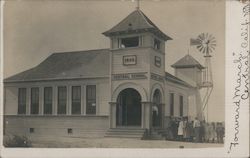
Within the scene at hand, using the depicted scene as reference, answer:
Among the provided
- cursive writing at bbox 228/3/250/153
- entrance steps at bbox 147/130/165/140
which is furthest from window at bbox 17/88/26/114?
cursive writing at bbox 228/3/250/153

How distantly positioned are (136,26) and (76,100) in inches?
22.2

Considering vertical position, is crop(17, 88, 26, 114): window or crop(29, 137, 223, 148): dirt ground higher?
crop(17, 88, 26, 114): window

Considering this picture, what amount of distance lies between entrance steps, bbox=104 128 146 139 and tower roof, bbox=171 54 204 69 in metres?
0.43

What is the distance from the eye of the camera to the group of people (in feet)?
10.6

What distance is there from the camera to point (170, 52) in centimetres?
325

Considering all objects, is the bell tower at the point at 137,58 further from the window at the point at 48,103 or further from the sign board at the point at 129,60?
the window at the point at 48,103

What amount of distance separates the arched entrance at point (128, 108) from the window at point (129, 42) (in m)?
0.26

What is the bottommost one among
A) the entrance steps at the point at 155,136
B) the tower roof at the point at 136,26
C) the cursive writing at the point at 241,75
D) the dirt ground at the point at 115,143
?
the dirt ground at the point at 115,143

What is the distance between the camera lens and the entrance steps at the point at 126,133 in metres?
3.22

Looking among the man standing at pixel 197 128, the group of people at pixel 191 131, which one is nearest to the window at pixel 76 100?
the group of people at pixel 191 131

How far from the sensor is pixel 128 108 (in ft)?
10.7

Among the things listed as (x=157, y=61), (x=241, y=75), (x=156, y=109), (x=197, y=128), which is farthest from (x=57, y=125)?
(x=241, y=75)

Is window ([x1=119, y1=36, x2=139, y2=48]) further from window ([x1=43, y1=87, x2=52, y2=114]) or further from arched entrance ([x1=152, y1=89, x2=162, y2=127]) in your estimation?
window ([x1=43, y1=87, x2=52, y2=114])

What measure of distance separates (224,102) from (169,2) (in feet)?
2.19
